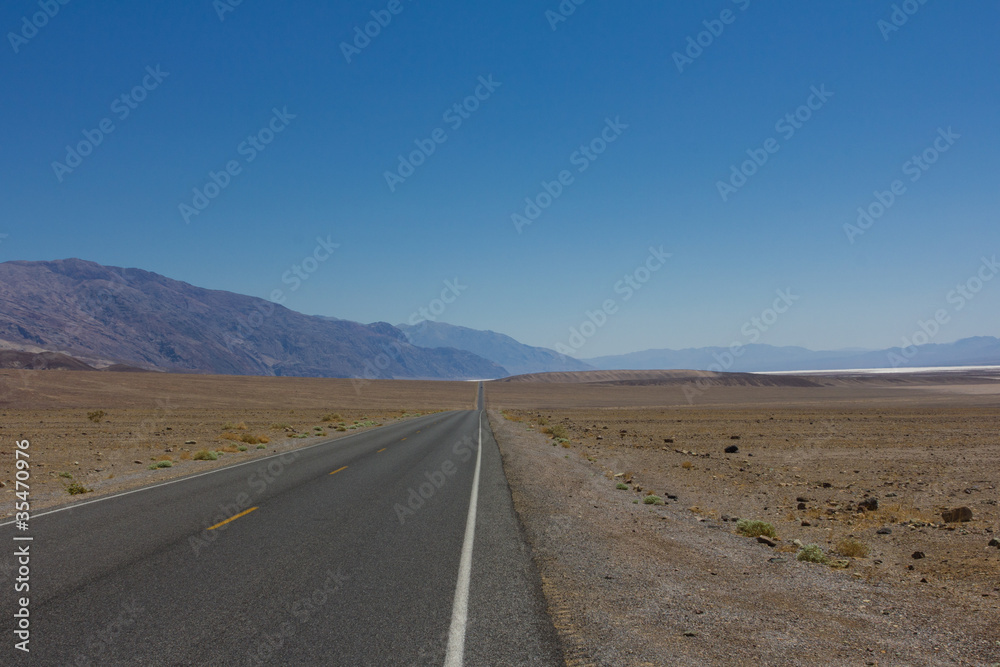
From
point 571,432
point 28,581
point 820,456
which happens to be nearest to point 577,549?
point 28,581

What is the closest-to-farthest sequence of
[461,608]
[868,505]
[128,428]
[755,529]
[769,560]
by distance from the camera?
[461,608] → [769,560] → [755,529] → [868,505] → [128,428]

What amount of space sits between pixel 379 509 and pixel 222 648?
655cm

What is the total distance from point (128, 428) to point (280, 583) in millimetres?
36421

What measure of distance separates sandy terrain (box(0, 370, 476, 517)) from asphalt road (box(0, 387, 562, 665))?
4.42 meters

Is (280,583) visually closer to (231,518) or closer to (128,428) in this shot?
(231,518)

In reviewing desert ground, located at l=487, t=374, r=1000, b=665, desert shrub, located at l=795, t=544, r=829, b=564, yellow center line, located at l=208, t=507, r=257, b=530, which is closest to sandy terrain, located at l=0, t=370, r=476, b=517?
yellow center line, located at l=208, t=507, r=257, b=530

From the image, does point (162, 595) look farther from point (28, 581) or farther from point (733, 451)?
point (733, 451)

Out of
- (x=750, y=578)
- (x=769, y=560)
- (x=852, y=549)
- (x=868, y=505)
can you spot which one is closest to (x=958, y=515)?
(x=868, y=505)

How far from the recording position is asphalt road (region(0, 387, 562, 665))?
5141mm

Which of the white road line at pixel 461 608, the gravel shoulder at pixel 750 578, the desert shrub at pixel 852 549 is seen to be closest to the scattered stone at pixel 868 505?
the gravel shoulder at pixel 750 578

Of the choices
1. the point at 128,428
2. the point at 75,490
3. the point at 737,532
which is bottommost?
the point at 737,532

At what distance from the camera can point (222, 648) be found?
5098 mm

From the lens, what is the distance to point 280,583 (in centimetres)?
689

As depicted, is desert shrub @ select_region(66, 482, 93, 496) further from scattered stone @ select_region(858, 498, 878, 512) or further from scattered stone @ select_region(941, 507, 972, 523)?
scattered stone @ select_region(941, 507, 972, 523)
